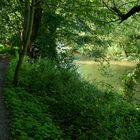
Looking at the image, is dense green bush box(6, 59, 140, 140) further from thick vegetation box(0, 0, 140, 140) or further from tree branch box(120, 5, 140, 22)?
tree branch box(120, 5, 140, 22)

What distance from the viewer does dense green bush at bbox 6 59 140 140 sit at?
7.62 meters

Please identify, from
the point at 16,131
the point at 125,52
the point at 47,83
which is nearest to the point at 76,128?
the point at 16,131

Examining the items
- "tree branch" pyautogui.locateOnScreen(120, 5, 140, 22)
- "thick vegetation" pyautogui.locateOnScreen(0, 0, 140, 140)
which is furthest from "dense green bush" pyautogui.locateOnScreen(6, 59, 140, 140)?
"tree branch" pyautogui.locateOnScreen(120, 5, 140, 22)

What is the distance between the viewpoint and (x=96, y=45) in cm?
1778

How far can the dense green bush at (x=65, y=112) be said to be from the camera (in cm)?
762

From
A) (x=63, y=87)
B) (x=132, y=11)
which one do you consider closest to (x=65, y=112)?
(x=63, y=87)

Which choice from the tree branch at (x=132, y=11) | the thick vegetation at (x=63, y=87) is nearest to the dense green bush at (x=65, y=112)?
the thick vegetation at (x=63, y=87)

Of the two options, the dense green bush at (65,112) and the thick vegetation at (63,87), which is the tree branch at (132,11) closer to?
the thick vegetation at (63,87)

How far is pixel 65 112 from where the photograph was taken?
891 cm

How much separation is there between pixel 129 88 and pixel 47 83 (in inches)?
287

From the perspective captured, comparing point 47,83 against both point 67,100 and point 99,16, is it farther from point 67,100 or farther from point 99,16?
point 99,16

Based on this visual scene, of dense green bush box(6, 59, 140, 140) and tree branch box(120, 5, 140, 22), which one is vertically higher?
tree branch box(120, 5, 140, 22)

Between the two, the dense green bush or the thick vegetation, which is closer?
the dense green bush

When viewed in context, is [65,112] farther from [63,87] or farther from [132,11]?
[132,11]
